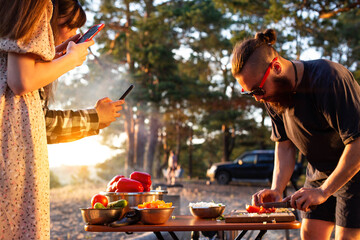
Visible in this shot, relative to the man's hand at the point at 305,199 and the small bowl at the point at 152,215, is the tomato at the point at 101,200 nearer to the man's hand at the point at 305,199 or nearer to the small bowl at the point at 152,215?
the small bowl at the point at 152,215

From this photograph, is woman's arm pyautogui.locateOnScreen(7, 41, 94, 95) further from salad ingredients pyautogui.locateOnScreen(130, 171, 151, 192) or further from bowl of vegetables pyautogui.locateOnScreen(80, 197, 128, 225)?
salad ingredients pyautogui.locateOnScreen(130, 171, 151, 192)

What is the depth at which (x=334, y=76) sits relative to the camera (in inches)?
101

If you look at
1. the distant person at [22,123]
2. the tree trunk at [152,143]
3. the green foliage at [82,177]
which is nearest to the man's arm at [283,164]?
the distant person at [22,123]

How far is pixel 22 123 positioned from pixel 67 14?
2.26 feet

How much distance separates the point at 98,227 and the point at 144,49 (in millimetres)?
20702

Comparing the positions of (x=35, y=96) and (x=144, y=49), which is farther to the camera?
(x=144, y=49)

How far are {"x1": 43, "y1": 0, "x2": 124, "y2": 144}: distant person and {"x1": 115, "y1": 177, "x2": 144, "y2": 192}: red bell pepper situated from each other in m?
0.53

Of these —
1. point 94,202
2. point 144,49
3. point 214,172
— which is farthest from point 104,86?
point 94,202

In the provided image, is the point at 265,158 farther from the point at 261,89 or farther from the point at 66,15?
the point at 66,15

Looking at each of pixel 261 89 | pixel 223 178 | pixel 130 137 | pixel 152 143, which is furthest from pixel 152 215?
pixel 152 143

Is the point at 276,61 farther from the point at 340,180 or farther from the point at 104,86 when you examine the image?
the point at 104,86

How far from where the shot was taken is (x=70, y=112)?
2.46 meters

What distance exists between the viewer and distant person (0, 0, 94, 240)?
1.83 metres

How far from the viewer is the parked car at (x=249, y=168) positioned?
19.7 m
